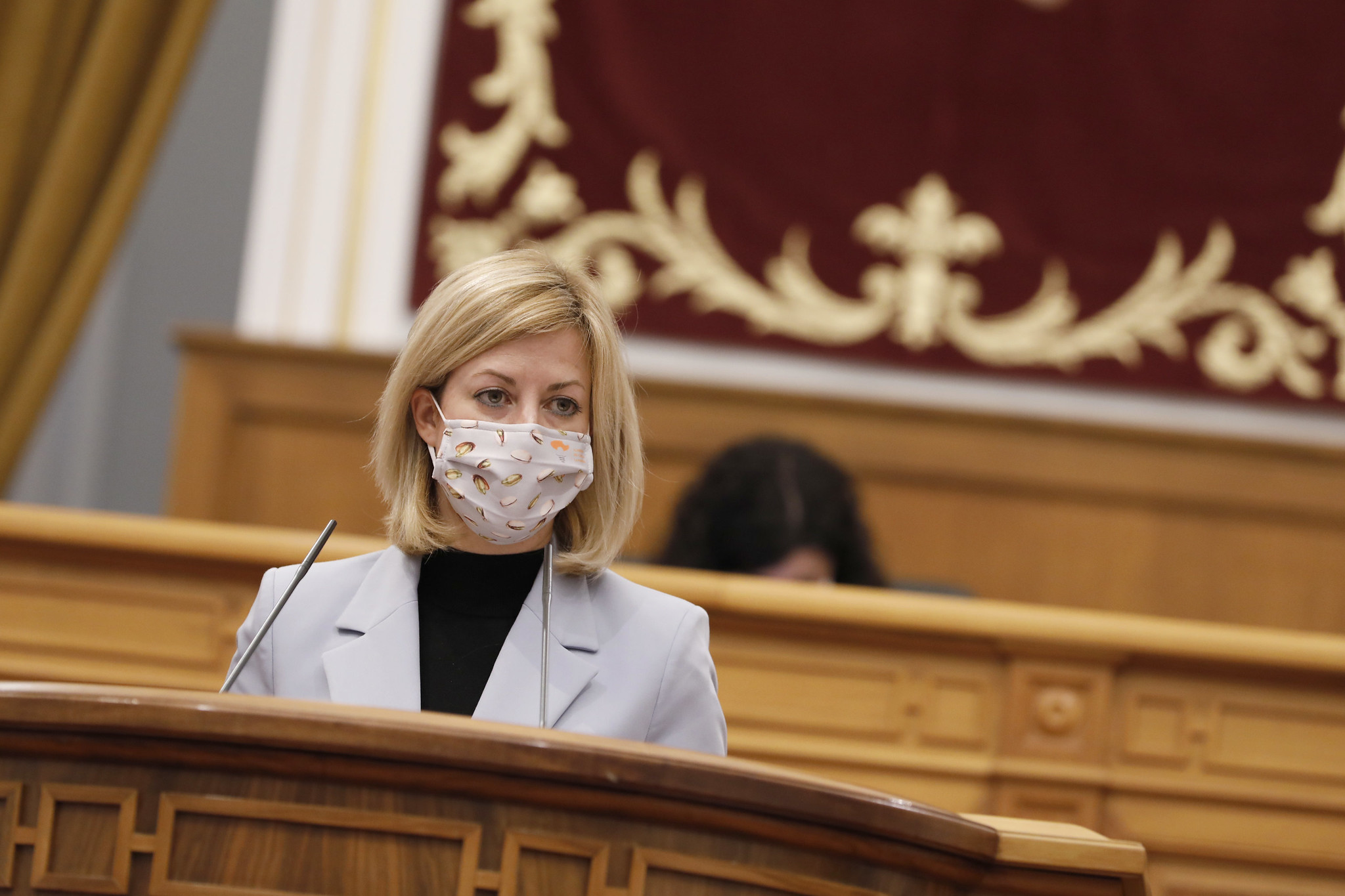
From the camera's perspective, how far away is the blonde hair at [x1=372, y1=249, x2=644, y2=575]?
1.49 m

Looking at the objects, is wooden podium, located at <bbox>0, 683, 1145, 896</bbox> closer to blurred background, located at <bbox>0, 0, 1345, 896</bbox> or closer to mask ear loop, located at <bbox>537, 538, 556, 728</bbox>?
mask ear loop, located at <bbox>537, 538, 556, 728</bbox>

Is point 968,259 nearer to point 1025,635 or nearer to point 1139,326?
point 1139,326

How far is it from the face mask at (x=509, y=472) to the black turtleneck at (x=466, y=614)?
51 millimetres

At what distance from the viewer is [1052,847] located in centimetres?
111

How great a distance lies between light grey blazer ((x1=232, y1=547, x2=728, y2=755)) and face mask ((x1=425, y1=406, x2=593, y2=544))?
0.09m

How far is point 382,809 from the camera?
106 cm

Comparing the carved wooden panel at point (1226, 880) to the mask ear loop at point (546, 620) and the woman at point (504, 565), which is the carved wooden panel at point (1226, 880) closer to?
the woman at point (504, 565)

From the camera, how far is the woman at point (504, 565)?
4.83 ft

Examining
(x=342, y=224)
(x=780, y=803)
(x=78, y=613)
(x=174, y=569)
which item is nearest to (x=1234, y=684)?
(x=780, y=803)

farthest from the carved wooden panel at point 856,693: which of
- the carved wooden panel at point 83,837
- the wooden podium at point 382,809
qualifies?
the carved wooden panel at point 83,837

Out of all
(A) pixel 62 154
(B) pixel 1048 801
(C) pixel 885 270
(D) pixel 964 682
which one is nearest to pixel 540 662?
(D) pixel 964 682

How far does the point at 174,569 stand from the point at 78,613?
7.5 inches

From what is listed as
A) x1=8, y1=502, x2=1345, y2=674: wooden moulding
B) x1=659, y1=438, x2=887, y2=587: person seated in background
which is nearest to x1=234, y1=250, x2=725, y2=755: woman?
x1=8, y1=502, x2=1345, y2=674: wooden moulding

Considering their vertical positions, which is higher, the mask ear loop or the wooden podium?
the mask ear loop
